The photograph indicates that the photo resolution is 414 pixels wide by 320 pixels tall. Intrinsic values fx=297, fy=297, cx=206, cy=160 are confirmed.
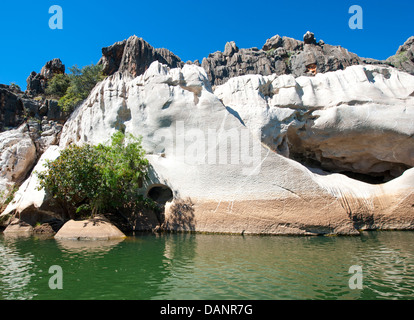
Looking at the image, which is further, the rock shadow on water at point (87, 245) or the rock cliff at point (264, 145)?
the rock cliff at point (264, 145)

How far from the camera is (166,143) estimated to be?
58.4 feet

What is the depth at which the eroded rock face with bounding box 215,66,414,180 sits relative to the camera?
1892cm

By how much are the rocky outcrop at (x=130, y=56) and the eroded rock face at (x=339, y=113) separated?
1954 centimetres

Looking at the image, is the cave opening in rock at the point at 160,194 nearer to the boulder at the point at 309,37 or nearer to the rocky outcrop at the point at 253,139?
the rocky outcrop at the point at 253,139

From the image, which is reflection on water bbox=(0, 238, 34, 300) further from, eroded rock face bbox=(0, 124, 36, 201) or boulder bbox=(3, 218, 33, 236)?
eroded rock face bbox=(0, 124, 36, 201)

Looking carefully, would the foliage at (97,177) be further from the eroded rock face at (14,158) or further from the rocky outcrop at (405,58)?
the rocky outcrop at (405,58)

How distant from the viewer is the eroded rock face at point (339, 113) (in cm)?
1892

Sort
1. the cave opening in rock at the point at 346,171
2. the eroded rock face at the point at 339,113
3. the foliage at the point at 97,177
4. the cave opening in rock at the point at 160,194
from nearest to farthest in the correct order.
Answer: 1. the foliage at the point at 97,177
2. the eroded rock face at the point at 339,113
3. the cave opening in rock at the point at 160,194
4. the cave opening in rock at the point at 346,171

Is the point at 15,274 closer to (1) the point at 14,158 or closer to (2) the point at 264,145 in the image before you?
(2) the point at 264,145

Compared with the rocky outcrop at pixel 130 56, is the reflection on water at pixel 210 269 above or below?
below

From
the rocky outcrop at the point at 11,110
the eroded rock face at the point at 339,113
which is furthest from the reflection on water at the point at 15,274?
the rocky outcrop at the point at 11,110
